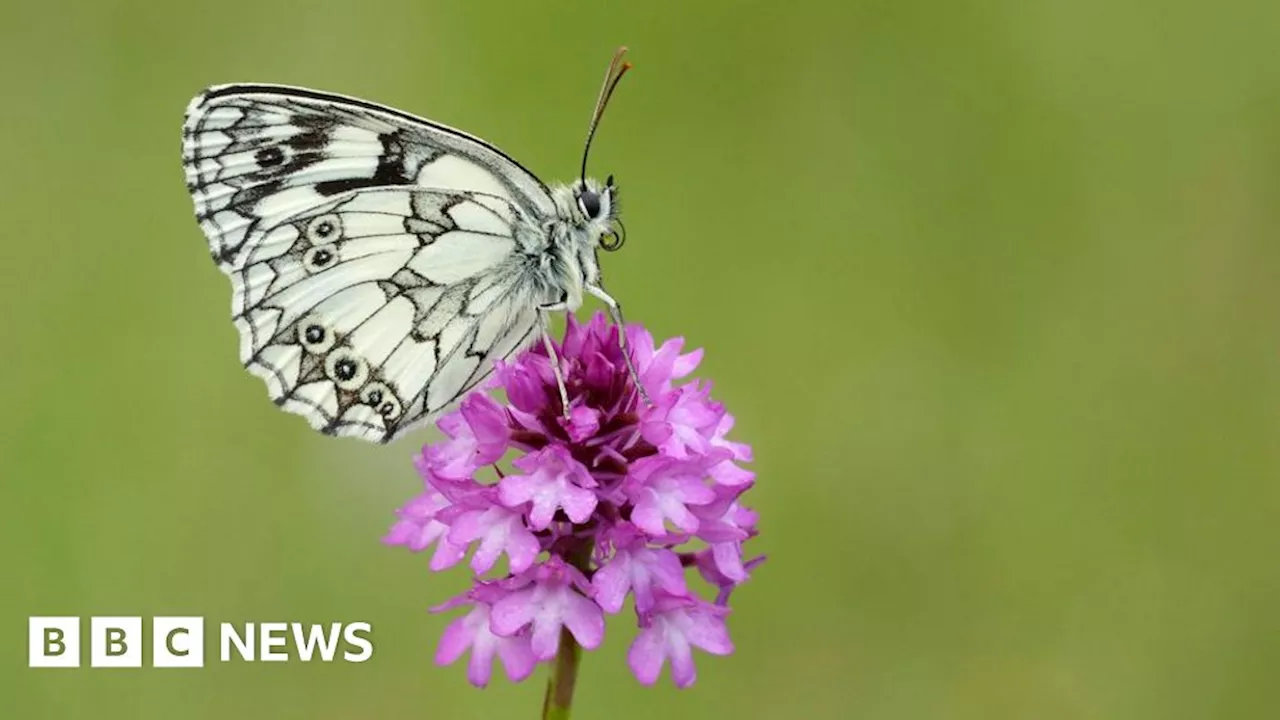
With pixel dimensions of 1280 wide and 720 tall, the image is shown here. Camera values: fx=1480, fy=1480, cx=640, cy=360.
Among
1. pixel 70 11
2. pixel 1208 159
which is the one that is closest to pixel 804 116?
pixel 1208 159

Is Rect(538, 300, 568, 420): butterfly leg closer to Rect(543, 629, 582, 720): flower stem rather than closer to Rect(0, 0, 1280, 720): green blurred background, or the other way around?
Rect(543, 629, 582, 720): flower stem

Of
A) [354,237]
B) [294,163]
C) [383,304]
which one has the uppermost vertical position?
[294,163]

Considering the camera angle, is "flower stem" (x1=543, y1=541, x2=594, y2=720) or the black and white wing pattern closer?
"flower stem" (x1=543, y1=541, x2=594, y2=720)

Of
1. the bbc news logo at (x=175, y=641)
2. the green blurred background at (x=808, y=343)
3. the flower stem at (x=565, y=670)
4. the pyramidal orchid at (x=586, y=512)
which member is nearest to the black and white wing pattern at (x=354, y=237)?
the pyramidal orchid at (x=586, y=512)

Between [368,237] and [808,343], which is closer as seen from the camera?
[368,237]

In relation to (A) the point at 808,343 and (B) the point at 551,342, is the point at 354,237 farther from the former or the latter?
(A) the point at 808,343

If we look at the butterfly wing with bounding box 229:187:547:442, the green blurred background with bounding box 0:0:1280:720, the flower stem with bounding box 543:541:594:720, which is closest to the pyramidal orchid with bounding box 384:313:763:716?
the flower stem with bounding box 543:541:594:720

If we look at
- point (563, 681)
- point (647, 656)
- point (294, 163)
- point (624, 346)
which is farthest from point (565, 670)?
point (294, 163)
